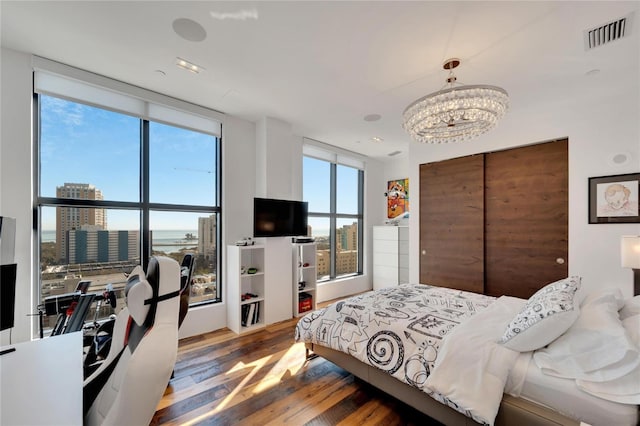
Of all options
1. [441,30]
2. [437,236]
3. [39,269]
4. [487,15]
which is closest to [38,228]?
[39,269]

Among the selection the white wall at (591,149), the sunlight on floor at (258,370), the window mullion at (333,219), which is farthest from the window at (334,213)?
the white wall at (591,149)

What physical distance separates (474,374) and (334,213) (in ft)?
12.7

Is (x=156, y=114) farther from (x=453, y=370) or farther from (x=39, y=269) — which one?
(x=453, y=370)

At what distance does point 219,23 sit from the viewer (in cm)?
194

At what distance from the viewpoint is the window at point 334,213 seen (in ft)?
16.1

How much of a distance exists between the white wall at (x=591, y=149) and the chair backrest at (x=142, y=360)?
3.90m

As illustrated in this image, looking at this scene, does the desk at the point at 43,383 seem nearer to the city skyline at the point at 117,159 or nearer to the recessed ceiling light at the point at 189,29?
the city skyline at the point at 117,159

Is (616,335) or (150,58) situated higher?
(150,58)

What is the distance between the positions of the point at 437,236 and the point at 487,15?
2.88 m

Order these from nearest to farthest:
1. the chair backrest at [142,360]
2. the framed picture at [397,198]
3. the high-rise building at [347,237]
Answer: the chair backrest at [142,360] < the high-rise building at [347,237] < the framed picture at [397,198]

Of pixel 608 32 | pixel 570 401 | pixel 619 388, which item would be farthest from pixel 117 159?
pixel 608 32

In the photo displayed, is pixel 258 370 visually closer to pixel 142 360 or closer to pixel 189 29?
pixel 142 360

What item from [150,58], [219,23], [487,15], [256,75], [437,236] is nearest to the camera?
[487,15]

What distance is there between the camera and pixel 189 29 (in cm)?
200
